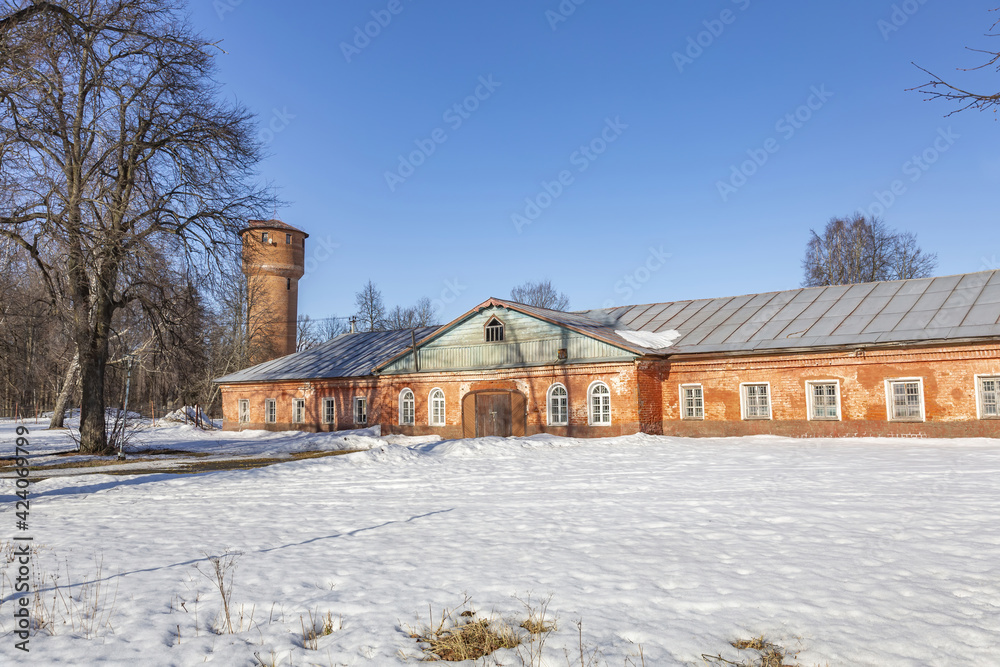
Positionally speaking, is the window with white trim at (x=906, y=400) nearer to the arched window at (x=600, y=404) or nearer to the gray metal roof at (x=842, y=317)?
the gray metal roof at (x=842, y=317)

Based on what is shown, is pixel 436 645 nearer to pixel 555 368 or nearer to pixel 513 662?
pixel 513 662

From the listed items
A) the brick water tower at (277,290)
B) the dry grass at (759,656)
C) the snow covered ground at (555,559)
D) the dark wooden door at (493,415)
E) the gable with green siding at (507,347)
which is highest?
the brick water tower at (277,290)

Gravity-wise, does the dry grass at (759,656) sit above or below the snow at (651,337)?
below

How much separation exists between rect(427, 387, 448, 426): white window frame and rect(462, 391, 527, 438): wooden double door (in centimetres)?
100

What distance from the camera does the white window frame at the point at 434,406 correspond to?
85.5 ft

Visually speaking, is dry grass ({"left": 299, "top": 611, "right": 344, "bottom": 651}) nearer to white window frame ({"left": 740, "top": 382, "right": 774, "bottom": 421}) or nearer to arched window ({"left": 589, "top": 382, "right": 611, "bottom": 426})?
arched window ({"left": 589, "top": 382, "right": 611, "bottom": 426})

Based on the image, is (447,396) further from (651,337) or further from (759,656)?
(759,656)

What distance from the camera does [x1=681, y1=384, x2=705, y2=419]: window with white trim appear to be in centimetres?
2241

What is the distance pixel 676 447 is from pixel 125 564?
592 inches

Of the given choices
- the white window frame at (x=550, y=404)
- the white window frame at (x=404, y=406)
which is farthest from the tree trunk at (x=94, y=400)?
the white window frame at (x=550, y=404)

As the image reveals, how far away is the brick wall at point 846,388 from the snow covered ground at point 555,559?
20.1 feet

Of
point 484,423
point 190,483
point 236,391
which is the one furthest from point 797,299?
point 236,391

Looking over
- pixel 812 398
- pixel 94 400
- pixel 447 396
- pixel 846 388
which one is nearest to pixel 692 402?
pixel 812 398

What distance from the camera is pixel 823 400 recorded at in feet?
67.2
